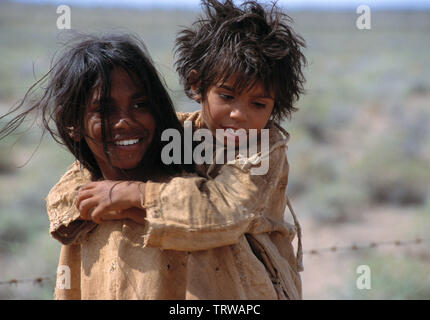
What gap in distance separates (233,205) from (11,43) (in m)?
34.6

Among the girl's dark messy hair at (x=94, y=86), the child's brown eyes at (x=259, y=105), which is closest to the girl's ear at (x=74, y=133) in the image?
the girl's dark messy hair at (x=94, y=86)

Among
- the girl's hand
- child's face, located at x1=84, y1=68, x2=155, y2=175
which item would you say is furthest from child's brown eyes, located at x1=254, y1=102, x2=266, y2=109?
the girl's hand

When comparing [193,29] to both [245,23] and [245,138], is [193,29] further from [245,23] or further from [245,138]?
[245,138]

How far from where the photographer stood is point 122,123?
2.24 m

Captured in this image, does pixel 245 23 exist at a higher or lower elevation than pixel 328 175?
higher

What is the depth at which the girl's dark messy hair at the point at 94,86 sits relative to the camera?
230 centimetres

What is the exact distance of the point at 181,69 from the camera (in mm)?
2938

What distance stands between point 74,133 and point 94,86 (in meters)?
0.27

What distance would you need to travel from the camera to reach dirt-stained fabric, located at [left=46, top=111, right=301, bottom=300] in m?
2.00

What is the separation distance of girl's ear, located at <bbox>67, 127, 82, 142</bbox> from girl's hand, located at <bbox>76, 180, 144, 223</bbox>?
0.29 m

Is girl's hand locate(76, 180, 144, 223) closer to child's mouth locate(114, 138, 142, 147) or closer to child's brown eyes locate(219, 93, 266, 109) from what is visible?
child's mouth locate(114, 138, 142, 147)

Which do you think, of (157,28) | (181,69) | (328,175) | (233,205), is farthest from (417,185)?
(157,28)

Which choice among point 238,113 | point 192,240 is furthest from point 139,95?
point 192,240

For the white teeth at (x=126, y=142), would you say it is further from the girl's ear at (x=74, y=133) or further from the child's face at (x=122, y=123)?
the girl's ear at (x=74, y=133)
